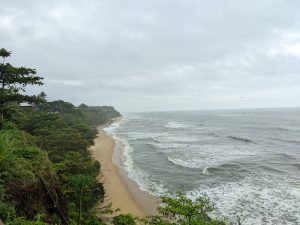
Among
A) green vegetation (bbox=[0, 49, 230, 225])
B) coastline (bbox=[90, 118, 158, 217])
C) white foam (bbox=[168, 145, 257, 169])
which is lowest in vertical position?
coastline (bbox=[90, 118, 158, 217])

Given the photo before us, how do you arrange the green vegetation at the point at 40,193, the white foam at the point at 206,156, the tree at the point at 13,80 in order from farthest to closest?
the white foam at the point at 206,156 < the tree at the point at 13,80 < the green vegetation at the point at 40,193

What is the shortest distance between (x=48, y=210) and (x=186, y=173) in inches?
822

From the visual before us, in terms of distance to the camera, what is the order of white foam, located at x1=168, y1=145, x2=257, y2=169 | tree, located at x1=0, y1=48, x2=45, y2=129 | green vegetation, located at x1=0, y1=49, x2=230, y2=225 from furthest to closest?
1. white foam, located at x1=168, y1=145, x2=257, y2=169
2. tree, located at x1=0, y1=48, x2=45, y2=129
3. green vegetation, located at x1=0, y1=49, x2=230, y2=225

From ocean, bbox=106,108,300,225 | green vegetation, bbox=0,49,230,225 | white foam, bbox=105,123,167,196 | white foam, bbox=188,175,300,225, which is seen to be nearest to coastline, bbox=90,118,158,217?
white foam, bbox=105,123,167,196

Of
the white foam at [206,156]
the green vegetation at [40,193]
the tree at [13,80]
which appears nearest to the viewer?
the green vegetation at [40,193]

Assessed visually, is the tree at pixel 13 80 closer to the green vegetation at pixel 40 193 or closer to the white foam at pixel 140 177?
the green vegetation at pixel 40 193

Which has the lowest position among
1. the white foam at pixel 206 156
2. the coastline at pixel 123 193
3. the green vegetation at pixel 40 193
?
the coastline at pixel 123 193

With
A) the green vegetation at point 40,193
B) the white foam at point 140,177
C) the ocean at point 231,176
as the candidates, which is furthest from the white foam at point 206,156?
the green vegetation at point 40,193

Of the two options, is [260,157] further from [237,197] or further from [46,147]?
Result: [46,147]

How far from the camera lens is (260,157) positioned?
38688 millimetres

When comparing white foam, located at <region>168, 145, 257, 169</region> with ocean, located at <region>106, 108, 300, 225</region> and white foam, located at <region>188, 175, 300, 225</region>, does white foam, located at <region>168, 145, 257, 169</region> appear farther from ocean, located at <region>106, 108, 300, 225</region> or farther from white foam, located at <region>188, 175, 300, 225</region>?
white foam, located at <region>188, 175, 300, 225</region>

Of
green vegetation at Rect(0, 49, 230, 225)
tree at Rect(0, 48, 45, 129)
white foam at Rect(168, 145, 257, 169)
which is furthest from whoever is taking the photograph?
white foam at Rect(168, 145, 257, 169)

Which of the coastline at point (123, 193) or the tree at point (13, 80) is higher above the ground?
the tree at point (13, 80)

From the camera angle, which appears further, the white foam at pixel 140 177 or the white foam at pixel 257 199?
the white foam at pixel 140 177
